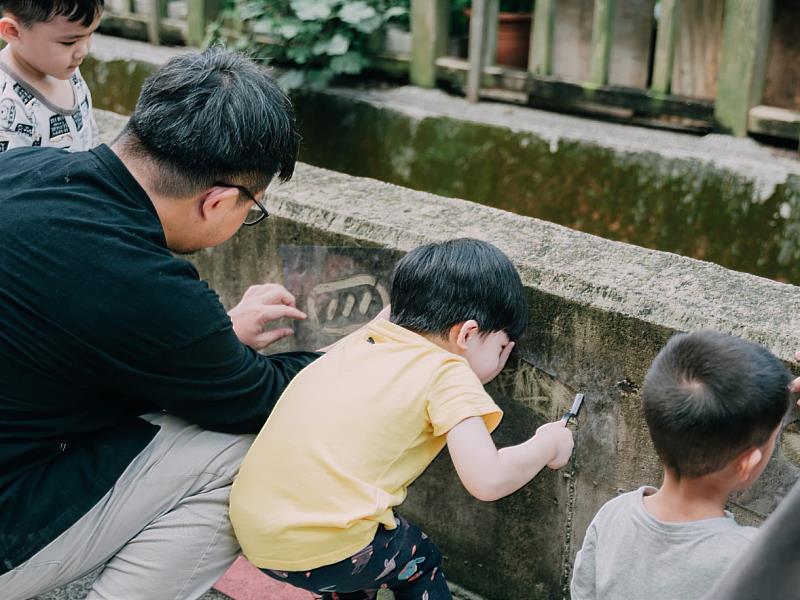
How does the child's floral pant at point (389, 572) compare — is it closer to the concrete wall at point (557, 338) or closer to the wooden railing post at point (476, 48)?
the concrete wall at point (557, 338)

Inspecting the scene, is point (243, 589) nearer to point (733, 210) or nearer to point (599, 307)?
point (599, 307)

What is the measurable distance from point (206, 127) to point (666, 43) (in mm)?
2969

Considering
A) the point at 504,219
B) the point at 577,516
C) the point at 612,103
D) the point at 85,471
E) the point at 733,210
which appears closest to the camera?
the point at 85,471

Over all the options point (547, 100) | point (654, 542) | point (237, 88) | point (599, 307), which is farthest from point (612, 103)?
point (654, 542)

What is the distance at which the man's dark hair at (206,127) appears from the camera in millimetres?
1892

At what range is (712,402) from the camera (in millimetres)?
1586

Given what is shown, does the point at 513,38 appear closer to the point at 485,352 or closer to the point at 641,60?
the point at 641,60

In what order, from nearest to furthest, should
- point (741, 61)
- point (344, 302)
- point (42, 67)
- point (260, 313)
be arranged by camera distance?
1. point (260, 313)
2. point (344, 302)
3. point (42, 67)
4. point (741, 61)

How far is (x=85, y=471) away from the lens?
6.31ft

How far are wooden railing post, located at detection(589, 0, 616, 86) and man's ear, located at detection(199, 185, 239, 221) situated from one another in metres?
2.90

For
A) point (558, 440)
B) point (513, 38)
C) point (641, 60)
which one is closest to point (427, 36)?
point (513, 38)

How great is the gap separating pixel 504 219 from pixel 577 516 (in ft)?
2.50

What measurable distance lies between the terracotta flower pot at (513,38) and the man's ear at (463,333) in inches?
142

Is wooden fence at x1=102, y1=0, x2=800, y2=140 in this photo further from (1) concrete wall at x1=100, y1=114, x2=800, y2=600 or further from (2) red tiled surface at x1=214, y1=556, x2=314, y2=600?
(2) red tiled surface at x1=214, y1=556, x2=314, y2=600
